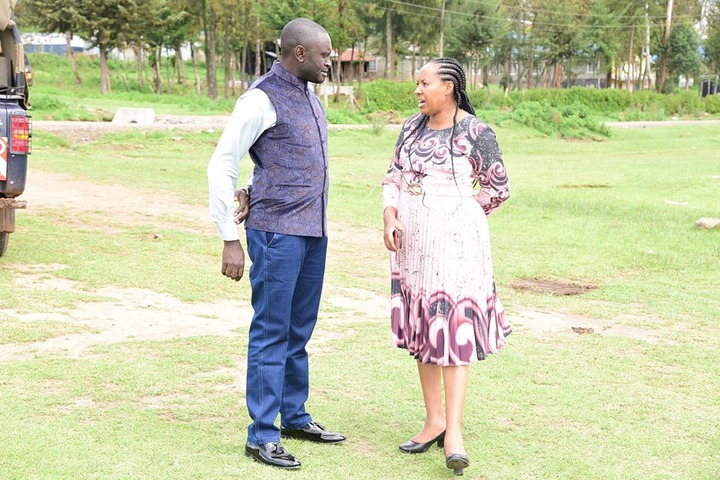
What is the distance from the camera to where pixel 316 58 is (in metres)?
4.18

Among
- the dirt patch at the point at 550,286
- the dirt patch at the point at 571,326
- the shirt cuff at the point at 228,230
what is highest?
the shirt cuff at the point at 228,230

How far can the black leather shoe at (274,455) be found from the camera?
418 cm

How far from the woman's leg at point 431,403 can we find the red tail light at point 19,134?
16.4 ft

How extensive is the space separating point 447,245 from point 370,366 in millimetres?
1810

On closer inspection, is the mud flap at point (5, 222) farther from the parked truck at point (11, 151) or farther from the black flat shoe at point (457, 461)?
the black flat shoe at point (457, 461)

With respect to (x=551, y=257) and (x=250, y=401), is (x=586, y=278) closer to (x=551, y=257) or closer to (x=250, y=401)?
(x=551, y=257)

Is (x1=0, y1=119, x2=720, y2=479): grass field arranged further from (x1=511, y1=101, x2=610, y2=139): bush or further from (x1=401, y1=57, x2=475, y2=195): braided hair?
(x1=511, y1=101, x2=610, y2=139): bush

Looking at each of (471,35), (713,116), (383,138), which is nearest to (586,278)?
(383,138)

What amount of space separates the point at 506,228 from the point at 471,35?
148ft

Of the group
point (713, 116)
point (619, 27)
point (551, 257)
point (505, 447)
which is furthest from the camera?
point (619, 27)

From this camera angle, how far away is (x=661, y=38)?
6744cm

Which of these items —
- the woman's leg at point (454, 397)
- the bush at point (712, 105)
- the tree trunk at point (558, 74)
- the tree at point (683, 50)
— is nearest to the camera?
the woman's leg at point (454, 397)

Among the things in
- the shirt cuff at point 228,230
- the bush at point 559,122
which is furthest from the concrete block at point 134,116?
the shirt cuff at point 228,230

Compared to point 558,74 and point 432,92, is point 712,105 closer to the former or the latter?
point 558,74
